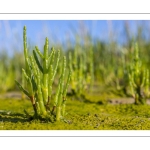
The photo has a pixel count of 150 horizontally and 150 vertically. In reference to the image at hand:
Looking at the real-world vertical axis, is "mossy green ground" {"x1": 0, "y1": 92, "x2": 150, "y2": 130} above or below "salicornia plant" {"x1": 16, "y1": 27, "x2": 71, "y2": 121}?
below

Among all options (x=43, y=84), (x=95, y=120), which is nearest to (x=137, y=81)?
(x=95, y=120)

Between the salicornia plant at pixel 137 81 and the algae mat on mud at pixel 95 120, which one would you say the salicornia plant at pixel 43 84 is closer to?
the algae mat on mud at pixel 95 120

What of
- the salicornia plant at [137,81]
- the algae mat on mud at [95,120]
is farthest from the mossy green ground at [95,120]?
the salicornia plant at [137,81]

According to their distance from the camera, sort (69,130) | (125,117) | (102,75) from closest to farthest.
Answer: (69,130)
(125,117)
(102,75)

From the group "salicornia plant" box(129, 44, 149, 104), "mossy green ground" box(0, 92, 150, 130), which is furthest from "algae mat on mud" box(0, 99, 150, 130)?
"salicornia plant" box(129, 44, 149, 104)

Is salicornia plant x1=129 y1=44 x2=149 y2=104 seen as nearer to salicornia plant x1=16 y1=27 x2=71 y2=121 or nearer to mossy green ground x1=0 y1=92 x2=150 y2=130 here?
mossy green ground x1=0 y1=92 x2=150 y2=130

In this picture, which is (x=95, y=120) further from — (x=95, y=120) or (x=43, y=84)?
(x=43, y=84)

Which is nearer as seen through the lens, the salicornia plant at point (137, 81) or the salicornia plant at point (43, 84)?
the salicornia plant at point (43, 84)

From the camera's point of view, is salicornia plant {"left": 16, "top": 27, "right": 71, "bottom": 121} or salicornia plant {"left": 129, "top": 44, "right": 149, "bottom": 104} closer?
salicornia plant {"left": 16, "top": 27, "right": 71, "bottom": 121}
